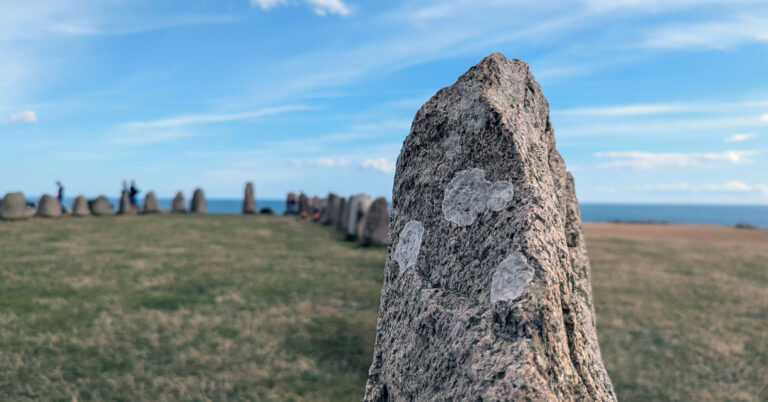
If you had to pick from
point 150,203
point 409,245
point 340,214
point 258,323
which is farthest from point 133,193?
point 409,245

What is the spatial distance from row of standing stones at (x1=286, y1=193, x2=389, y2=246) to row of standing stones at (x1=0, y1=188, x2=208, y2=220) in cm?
869

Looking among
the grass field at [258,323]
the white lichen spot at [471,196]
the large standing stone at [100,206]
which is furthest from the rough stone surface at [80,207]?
the white lichen spot at [471,196]

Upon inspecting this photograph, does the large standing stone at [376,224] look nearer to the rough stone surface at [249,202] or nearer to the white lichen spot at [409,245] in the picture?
the white lichen spot at [409,245]

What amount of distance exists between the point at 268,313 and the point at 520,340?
6.89m

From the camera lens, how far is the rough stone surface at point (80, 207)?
927 inches

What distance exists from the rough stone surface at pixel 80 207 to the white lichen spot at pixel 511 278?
25.1m

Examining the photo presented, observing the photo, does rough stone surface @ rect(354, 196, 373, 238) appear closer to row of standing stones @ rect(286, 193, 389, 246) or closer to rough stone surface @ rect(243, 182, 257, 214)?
row of standing stones @ rect(286, 193, 389, 246)

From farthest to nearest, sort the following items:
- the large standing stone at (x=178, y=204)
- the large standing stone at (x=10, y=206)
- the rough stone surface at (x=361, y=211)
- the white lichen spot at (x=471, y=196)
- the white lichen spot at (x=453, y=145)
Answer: the large standing stone at (x=178, y=204), the large standing stone at (x=10, y=206), the rough stone surface at (x=361, y=211), the white lichen spot at (x=453, y=145), the white lichen spot at (x=471, y=196)

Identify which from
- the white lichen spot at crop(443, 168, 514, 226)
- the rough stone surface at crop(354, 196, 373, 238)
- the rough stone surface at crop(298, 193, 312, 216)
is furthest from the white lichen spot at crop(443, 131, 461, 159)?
the rough stone surface at crop(298, 193, 312, 216)

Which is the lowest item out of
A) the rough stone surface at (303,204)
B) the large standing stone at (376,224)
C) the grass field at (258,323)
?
the grass field at (258,323)

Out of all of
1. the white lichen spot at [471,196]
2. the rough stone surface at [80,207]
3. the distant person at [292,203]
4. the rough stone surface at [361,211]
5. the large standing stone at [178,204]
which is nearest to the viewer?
the white lichen spot at [471,196]

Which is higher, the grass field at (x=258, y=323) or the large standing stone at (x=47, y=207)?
the large standing stone at (x=47, y=207)

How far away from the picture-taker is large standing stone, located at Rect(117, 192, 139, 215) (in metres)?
26.2

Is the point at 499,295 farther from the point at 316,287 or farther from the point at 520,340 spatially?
the point at 316,287
